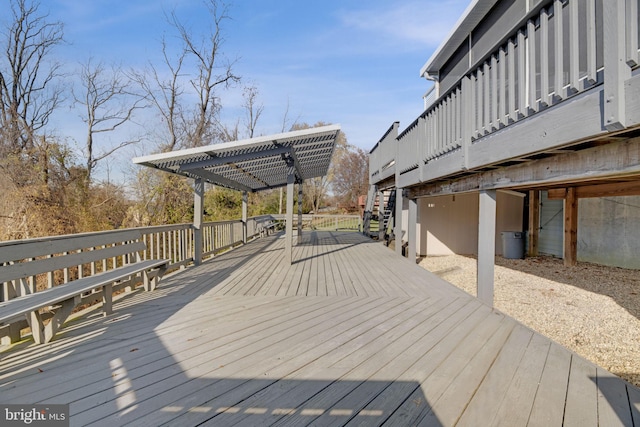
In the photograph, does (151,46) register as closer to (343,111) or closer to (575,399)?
(343,111)

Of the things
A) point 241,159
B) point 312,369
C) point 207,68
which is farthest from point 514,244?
point 207,68

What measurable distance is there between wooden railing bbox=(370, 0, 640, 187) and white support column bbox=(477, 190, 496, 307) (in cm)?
53

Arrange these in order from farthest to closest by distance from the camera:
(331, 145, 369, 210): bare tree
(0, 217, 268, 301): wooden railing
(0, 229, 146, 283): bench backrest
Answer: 1. (331, 145, 369, 210): bare tree
2. (0, 217, 268, 301): wooden railing
3. (0, 229, 146, 283): bench backrest

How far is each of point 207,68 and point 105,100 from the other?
533 cm

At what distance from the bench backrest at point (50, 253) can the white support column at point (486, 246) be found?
4.27 m

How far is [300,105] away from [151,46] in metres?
10.2

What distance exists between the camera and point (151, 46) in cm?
1641

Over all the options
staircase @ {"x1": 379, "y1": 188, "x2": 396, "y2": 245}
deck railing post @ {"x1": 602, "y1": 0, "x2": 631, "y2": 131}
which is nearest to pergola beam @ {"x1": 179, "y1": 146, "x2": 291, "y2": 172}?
deck railing post @ {"x1": 602, "y1": 0, "x2": 631, "y2": 131}

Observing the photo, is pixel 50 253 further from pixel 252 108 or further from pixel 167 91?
pixel 252 108

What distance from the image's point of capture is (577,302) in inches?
179

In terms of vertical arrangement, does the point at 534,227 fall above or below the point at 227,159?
below

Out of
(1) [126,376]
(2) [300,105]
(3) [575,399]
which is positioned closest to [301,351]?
(1) [126,376]

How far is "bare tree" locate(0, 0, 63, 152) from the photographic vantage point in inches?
536

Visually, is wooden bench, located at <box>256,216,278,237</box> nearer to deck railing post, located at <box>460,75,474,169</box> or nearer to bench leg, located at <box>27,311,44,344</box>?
deck railing post, located at <box>460,75,474,169</box>
